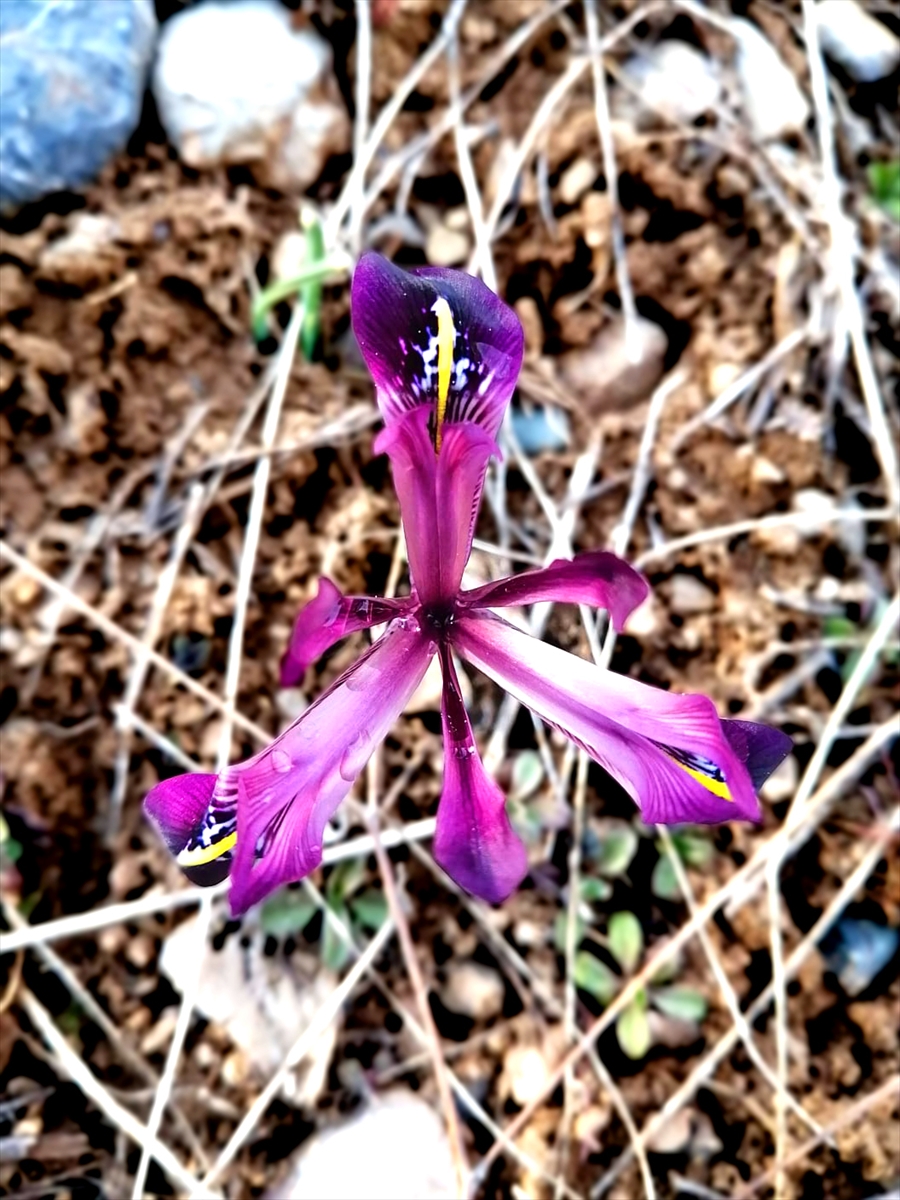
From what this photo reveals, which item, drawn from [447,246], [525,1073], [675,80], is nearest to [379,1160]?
[525,1073]

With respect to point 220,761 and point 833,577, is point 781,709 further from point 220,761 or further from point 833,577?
point 220,761

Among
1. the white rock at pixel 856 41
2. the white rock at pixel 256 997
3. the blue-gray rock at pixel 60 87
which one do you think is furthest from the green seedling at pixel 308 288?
the white rock at pixel 856 41

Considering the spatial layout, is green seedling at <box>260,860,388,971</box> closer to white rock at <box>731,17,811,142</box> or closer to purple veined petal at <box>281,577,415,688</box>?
purple veined petal at <box>281,577,415,688</box>

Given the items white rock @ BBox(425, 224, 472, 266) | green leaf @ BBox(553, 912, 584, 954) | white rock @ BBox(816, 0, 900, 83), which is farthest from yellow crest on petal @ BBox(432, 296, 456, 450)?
white rock @ BBox(816, 0, 900, 83)

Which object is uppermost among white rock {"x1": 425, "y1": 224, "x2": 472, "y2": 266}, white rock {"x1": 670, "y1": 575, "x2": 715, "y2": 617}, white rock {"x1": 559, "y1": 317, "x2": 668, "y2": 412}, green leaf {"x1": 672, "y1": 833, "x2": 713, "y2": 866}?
white rock {"x1": 425, "y1": 224, "x2": 472, "y2": 266}

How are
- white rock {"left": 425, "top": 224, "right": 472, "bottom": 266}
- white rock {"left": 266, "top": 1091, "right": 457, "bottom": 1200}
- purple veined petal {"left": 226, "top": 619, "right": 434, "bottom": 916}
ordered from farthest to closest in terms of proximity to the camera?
white rock {"left": 425, "top": 224, "right": 472, "bottom": 266}
white rock {"left": 266, "top": 1091, "right": 457, "bottom": 1200}
purple veined petal {"left": 226, "top": 619, "right": 434, "bottom": 916}

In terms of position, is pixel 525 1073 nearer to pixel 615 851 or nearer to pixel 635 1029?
pixel 635 1029

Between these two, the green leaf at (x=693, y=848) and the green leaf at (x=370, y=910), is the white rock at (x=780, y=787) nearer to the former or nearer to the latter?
the green leaf at (x=693, y=848)
